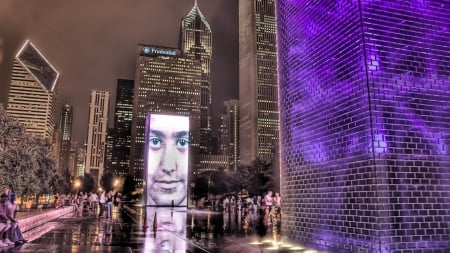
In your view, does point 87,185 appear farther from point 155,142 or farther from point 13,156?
point 13,156

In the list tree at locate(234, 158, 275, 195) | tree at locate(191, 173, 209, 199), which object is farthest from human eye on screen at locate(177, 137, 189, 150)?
tree at locate(191, 173, 209, 199)

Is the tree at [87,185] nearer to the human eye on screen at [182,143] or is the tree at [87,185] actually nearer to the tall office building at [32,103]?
the tall office building at [32,103]

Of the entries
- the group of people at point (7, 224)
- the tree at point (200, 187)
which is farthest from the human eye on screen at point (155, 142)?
the tree at point (200, 187)

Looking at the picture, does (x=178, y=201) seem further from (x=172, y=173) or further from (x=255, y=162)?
(x=255, y=162)

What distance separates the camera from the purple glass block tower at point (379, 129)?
7.48 meters

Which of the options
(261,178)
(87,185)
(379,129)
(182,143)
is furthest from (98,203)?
(87,185)

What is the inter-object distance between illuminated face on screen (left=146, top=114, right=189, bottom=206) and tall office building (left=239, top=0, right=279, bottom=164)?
114 meters

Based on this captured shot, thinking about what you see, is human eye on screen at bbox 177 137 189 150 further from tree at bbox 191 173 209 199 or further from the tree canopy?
tree at bbox 191 173 209 199

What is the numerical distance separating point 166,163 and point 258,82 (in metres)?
124

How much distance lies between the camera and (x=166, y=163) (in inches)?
1893

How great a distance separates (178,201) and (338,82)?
41.8 meters

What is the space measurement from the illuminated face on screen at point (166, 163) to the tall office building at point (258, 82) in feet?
375

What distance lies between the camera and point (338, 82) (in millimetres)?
8922

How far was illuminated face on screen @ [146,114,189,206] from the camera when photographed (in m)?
48.1
